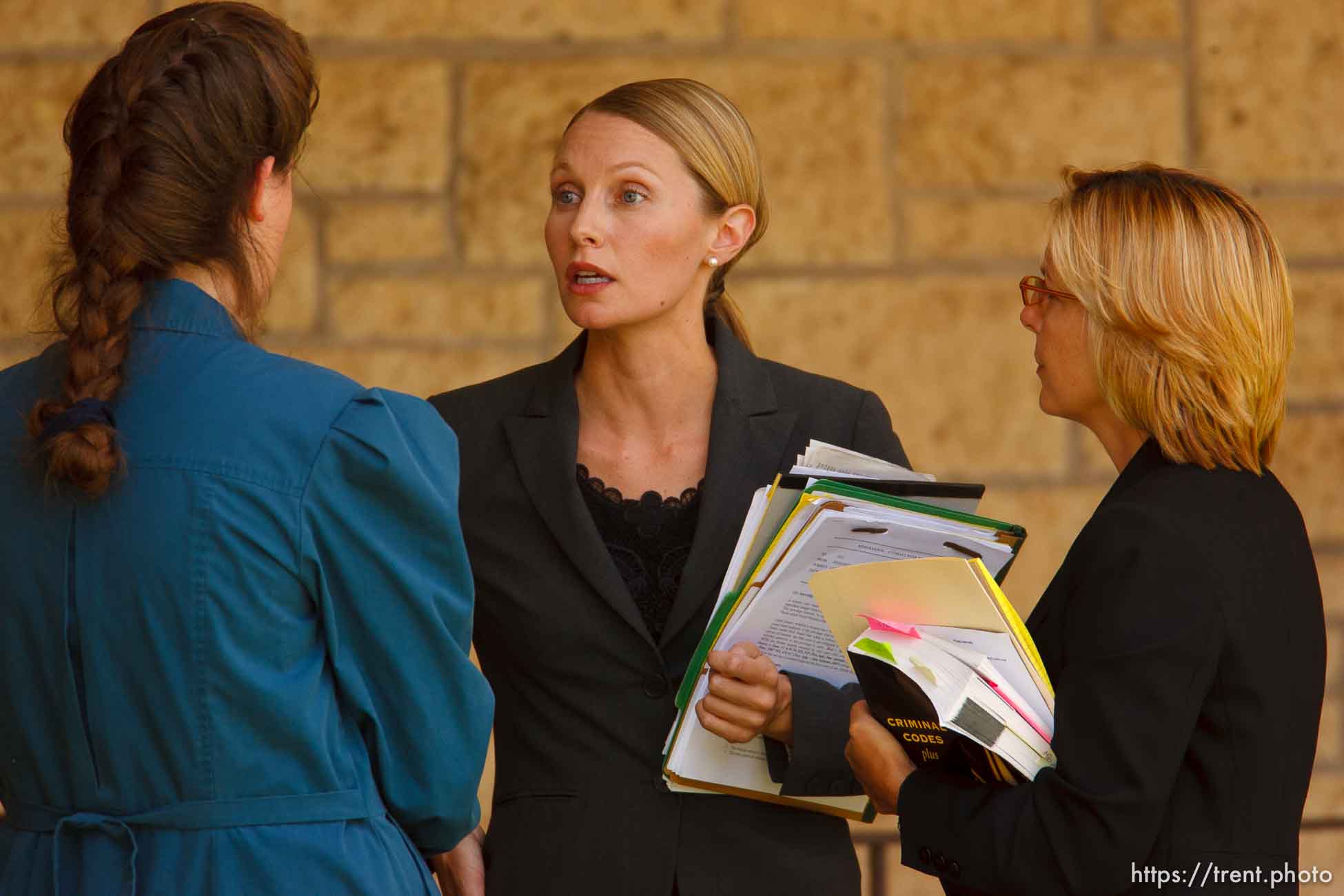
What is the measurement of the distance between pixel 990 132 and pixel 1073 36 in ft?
1.04

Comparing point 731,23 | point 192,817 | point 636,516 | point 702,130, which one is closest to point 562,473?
point 636,516

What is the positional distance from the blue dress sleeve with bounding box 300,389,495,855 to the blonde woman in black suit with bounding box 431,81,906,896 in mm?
495

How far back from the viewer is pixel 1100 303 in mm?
1893

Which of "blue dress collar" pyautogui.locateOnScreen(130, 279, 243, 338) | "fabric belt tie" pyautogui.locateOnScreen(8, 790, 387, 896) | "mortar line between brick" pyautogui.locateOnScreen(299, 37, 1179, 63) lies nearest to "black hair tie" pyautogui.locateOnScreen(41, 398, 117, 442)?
"blue dress collar" pyautogui.locateOnScreen(130, 279, 243, 338)

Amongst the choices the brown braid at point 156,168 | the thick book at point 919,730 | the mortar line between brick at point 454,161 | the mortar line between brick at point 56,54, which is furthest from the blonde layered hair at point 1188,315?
the mortar line between brick at point 56,54

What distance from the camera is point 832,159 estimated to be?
4004 millimetres

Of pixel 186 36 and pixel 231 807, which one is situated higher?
pixel 186 36

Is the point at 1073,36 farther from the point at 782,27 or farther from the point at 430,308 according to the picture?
the point at 430,308

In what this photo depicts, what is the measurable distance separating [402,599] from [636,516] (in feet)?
2.46

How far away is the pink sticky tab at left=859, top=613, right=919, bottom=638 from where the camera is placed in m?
1.84

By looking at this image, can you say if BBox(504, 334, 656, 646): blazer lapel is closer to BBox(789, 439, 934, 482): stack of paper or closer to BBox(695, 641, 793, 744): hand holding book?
BBox(695, 641, 793, 744): hand holding book

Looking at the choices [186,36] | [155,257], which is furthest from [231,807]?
[186,36]

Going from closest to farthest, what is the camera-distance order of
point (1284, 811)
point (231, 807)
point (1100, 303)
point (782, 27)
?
1. point (231, 807)
2. point (1284, 811)
3. point (1100, 303)
4. point (782, 27)

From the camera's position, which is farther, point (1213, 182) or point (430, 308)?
point (430, 308)
